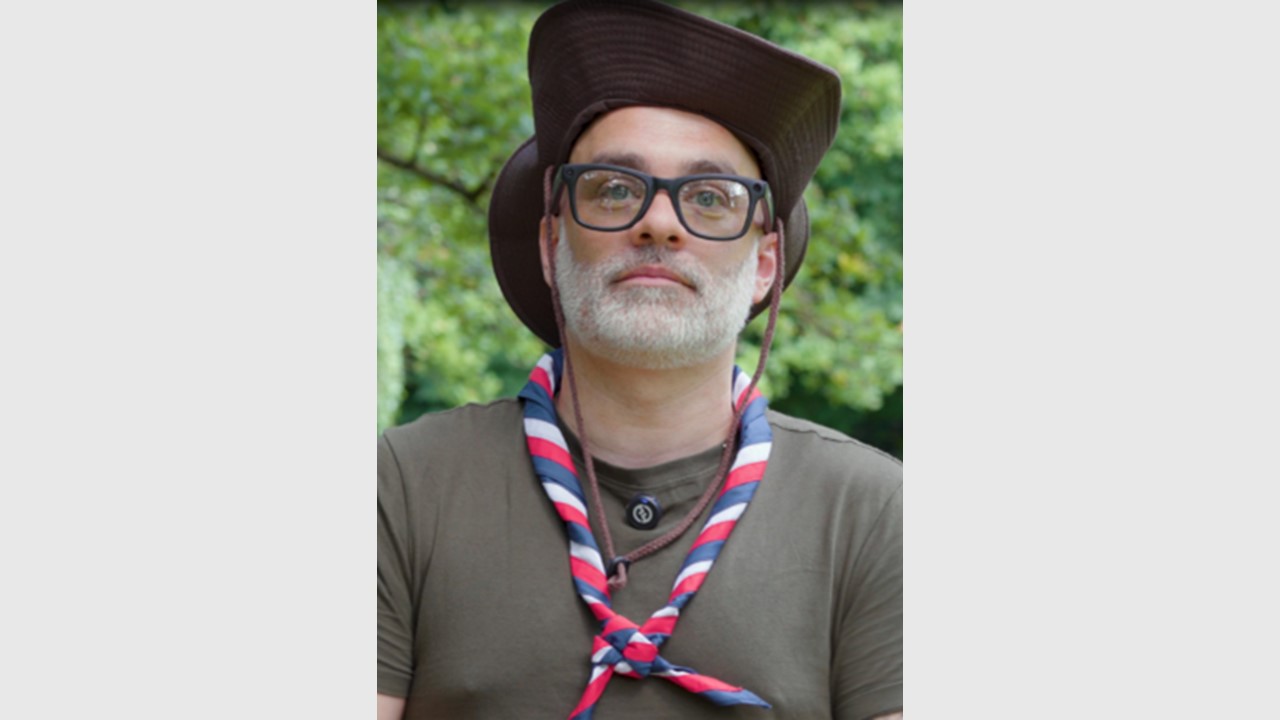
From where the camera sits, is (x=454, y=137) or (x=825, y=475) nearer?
(x=825, y=475)

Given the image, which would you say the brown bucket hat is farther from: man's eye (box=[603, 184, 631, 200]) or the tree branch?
the tree branch

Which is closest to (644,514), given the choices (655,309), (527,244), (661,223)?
(655,309)

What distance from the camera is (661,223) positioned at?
6.64 feet

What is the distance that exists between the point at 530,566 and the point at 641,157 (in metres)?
0.69

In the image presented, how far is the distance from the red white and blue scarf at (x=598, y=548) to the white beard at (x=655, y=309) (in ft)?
0.45

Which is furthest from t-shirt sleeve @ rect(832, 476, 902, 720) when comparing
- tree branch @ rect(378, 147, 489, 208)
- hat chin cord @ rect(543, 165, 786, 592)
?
tree branch @ rect(378, 147, 489, 208)

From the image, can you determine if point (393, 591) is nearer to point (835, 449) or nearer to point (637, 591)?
point (637, 591)

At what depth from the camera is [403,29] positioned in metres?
3.20

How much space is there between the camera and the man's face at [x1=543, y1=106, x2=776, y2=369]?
2.05 metres

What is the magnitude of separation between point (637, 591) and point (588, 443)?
28 cm

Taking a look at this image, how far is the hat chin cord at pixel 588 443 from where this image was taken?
2.08 m

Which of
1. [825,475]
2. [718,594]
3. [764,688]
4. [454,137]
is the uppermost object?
[454,137]

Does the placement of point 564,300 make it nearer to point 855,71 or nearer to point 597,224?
point 597,224

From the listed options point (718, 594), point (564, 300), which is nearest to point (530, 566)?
point (718, 594)
